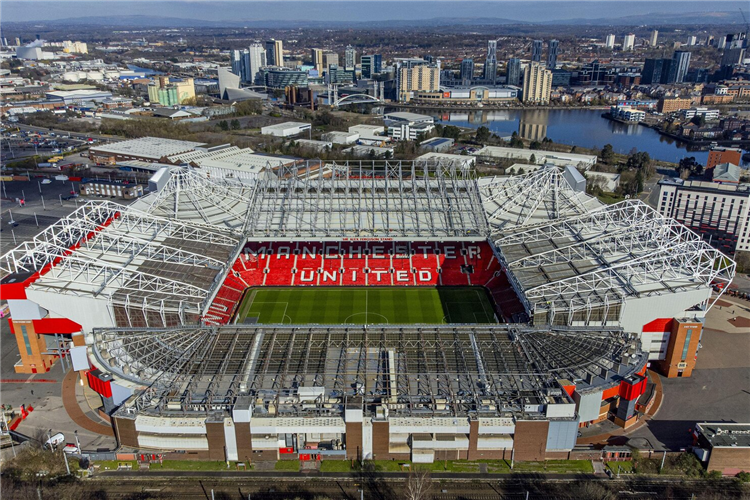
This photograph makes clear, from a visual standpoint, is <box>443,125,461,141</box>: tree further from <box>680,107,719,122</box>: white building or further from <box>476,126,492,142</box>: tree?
<box>680,107,719,122</box>: white building

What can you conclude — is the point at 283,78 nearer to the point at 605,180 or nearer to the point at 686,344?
the point at 605,180

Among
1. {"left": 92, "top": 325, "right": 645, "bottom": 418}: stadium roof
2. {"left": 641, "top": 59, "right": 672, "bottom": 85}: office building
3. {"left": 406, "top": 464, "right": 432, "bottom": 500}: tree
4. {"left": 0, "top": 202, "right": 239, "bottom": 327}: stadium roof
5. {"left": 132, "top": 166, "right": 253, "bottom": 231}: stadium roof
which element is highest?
{"left": 641, "top": 59, "right": 672, "bottom": 85}: office building

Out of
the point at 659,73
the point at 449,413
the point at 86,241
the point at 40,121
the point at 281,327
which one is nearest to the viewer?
the point at 449,413

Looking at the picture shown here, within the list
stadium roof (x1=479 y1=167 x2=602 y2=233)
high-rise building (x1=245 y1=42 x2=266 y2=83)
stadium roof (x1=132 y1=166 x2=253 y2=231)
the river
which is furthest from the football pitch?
high-rise building (x1=245 y1=42 x2=266 y2=83)

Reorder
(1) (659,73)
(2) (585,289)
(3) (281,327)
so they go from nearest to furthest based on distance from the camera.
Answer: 1. (3) (281,327)
2. (2) (585,289)
3. (1) (659,73)

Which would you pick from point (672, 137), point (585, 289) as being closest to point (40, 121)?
point (585, 289)

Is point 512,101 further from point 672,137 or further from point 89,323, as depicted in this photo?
point 89,323
